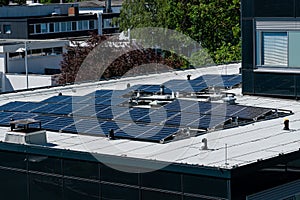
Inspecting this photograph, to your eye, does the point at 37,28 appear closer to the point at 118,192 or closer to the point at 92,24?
the point at 92,24

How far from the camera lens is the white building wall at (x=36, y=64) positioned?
211 feet

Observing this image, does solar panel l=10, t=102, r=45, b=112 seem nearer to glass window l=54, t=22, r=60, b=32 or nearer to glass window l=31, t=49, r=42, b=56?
glass window l=31, t=49, r=42, b=56

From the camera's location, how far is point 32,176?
22.4m

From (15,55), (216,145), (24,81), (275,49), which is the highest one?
(275,49)

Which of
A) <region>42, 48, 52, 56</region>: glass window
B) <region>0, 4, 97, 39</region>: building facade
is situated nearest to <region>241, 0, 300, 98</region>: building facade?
<region>42, 48, 52, 56</region>: glass window

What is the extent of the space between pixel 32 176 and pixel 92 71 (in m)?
32.8

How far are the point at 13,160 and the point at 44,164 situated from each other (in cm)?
125

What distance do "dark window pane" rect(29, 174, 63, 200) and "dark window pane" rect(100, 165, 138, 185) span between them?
1631 millimetres

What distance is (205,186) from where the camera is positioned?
61.8ft

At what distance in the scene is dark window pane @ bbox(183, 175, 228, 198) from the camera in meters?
18.5

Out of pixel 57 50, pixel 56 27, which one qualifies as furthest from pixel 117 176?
pixel 56 27

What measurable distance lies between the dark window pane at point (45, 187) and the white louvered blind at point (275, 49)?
9.49m

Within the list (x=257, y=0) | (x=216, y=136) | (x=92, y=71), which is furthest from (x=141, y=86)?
(x=92, y=71)

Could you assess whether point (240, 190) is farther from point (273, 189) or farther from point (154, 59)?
point (154, 59)
